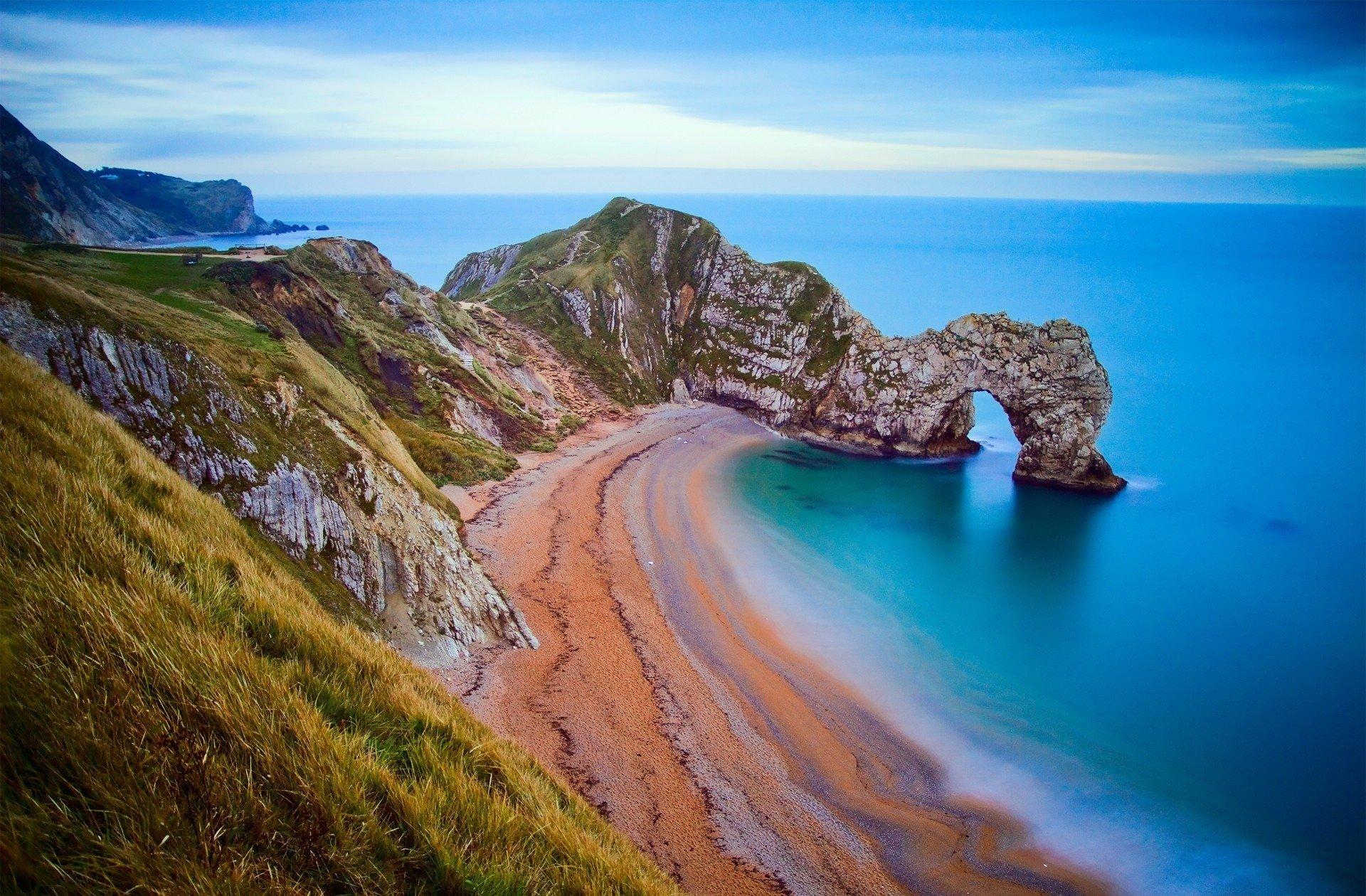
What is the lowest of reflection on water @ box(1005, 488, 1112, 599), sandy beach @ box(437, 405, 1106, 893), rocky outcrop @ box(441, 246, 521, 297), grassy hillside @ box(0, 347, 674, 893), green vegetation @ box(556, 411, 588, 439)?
sandy beach @ box(437, 405, 1106, 893)

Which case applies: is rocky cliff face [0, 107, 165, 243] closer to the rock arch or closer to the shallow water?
the rock arch

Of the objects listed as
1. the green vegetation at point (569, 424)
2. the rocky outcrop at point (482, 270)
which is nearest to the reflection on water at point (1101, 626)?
the green vegetation at point (569, 424)

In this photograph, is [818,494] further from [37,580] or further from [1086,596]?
[37,580]

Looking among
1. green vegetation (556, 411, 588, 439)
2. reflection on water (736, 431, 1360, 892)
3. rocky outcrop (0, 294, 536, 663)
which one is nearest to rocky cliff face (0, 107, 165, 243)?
green vegetation (556, 411, 588, 439)

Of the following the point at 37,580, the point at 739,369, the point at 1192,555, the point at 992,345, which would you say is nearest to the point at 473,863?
the point at 37,580

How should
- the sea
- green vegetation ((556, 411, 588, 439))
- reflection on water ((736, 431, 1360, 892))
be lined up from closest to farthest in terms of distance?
the sea, reflection on water ((736, 431, 1360, 892)), green vegetation ((556, 411, 588, 439))
